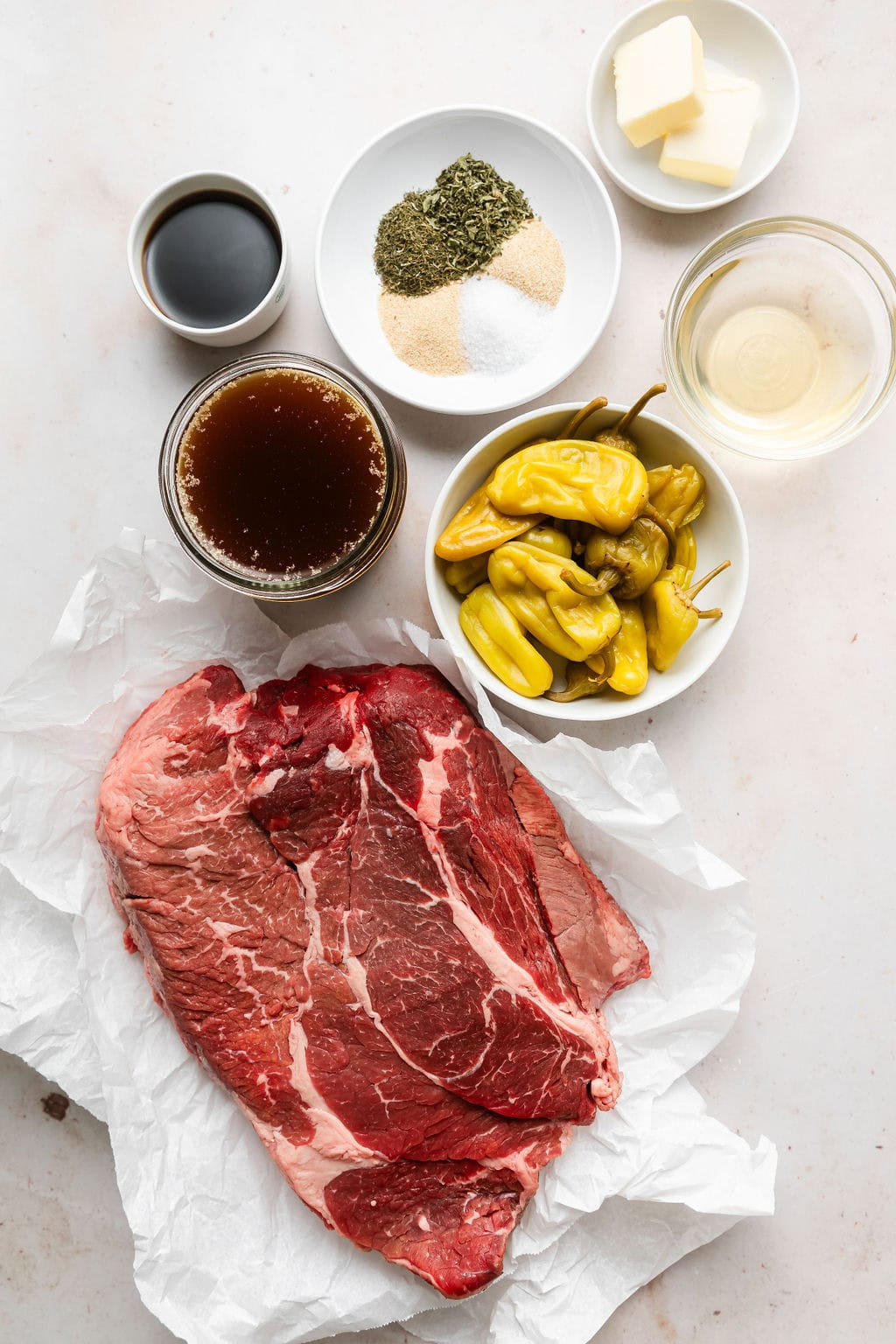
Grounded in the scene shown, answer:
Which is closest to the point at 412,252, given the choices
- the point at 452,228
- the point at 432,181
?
the point at 452,228

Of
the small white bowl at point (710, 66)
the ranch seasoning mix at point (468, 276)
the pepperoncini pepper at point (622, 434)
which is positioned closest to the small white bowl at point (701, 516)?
the pepperoncini pepper at point (622, 434)

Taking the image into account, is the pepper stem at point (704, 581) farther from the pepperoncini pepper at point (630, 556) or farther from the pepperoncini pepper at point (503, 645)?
the pepperoncini pepper at point (503, 645)

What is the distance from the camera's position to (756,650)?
7.98ft

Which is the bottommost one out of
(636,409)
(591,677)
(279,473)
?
(591,677)

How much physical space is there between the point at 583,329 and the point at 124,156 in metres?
1.33

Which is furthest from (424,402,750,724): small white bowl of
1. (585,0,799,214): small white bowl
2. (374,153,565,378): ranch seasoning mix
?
(585,0,799,214): small white bowl

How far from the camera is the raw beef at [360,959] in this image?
2.04 m

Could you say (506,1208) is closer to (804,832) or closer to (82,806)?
(804,832)

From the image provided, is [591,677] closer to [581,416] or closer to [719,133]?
[581,416]

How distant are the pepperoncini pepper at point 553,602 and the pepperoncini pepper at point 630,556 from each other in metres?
0.05

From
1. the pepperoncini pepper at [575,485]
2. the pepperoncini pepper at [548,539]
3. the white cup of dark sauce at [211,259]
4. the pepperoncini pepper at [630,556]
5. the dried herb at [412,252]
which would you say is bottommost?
the pepperoncini pepper at [630,556]

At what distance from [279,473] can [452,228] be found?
804mm

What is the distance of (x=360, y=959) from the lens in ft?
6.73

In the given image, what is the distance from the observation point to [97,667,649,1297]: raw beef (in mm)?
2037
